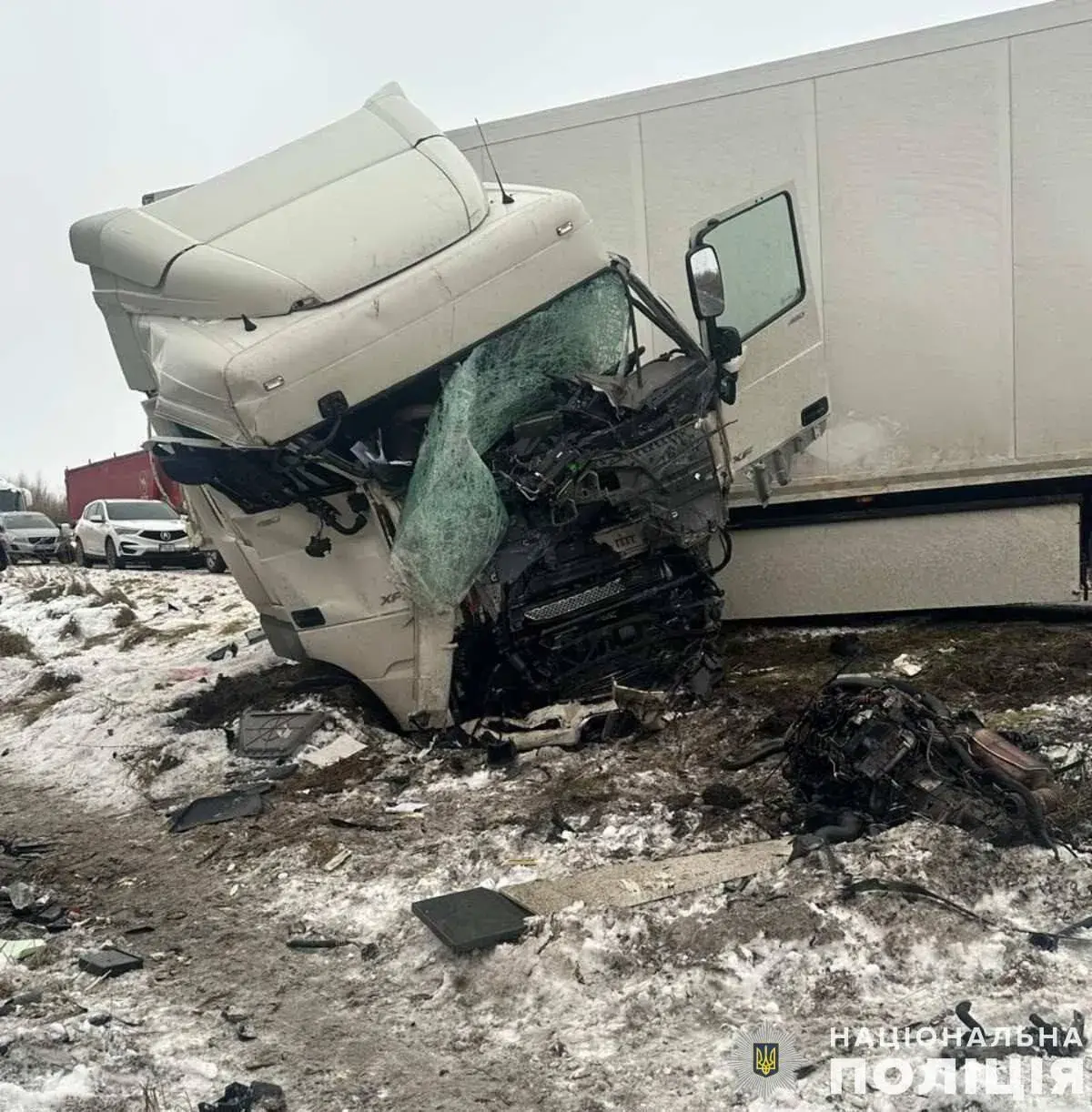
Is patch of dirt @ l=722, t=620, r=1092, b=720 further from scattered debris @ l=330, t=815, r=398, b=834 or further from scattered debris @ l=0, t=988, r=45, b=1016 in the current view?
scattered debris @ l=0, t=988, r=45, b=1016

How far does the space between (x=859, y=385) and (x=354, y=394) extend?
3.01m

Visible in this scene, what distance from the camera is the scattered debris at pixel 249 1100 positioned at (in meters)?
2.34

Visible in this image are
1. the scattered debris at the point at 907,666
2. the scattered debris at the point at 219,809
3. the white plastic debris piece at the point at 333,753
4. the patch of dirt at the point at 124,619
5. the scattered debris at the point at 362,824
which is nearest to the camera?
the scattered debris at the point at 362,824

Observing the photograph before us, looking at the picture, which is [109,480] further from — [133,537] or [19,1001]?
[19,1001]

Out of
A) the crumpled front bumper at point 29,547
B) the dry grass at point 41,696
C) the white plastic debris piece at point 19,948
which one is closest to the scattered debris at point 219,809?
the white plastic debris piece at point 19,948

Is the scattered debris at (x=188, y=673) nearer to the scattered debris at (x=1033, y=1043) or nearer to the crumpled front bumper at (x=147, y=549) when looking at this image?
the scattered debris at (x=1033, y=1043)

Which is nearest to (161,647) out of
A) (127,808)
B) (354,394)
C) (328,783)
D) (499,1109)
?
(127,808)

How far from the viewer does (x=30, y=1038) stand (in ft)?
8.52

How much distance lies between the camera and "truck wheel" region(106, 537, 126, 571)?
1503 cm

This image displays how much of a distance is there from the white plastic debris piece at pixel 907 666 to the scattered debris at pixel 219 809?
3.20 metres

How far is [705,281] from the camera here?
4.53 m

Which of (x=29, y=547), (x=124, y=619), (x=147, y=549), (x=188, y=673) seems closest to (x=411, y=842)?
(x=188, y=673)

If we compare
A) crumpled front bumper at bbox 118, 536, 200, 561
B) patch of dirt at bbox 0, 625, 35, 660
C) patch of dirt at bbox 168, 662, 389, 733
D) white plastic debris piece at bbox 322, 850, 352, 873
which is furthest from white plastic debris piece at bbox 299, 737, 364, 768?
crumpled front bumper at bbox 118, 536, 200, 561

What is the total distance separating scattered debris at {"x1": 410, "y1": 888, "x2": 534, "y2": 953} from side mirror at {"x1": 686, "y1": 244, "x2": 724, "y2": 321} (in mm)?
2745
